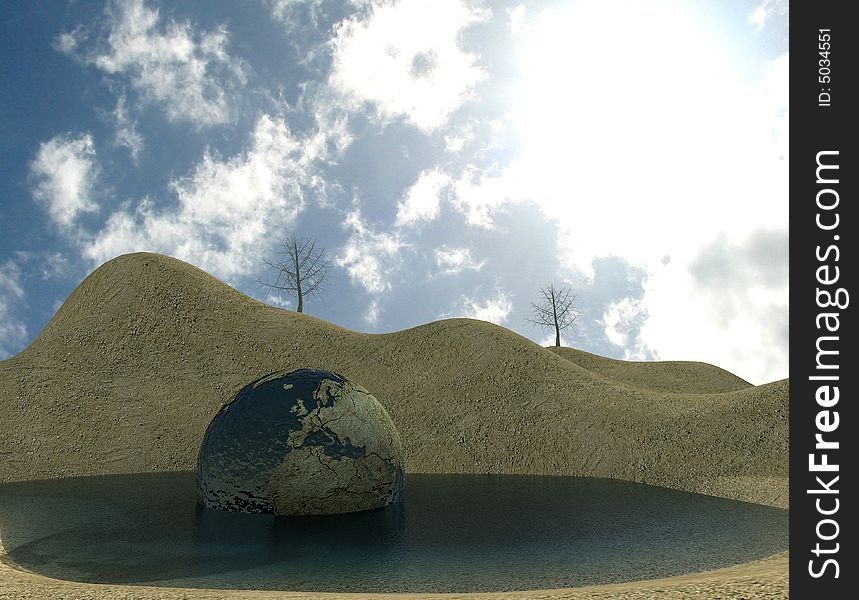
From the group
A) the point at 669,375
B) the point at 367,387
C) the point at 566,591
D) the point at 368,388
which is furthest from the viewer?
the point at 669,375

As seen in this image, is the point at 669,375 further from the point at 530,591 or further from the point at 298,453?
the point at 530,591

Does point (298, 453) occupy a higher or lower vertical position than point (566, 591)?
higher

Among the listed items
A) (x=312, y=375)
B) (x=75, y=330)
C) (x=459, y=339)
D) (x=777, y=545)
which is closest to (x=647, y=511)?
(x=777, y=545)

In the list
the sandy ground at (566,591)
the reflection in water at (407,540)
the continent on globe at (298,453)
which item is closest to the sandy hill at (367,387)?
the reflection in water at (407,540)

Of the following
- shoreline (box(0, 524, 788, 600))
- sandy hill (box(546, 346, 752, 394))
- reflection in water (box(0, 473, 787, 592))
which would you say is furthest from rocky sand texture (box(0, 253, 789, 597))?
sandy hill (box(546, 346, 752, 394))

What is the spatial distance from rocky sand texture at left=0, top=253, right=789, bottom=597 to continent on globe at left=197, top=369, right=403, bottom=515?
29.3 ft

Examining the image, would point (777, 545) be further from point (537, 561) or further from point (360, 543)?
point (360, 543)

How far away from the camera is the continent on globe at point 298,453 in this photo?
41.6 ft

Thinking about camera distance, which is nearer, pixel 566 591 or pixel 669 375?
pixel 566 591

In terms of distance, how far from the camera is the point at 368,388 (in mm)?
25750

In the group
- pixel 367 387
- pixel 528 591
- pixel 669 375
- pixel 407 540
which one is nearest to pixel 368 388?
pixel 367 387

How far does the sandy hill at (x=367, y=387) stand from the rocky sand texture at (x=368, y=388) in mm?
56

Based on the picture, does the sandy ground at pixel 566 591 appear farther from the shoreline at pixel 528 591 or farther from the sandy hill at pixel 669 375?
the sandy hill at pixel 669 375

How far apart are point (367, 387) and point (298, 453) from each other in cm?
1325
